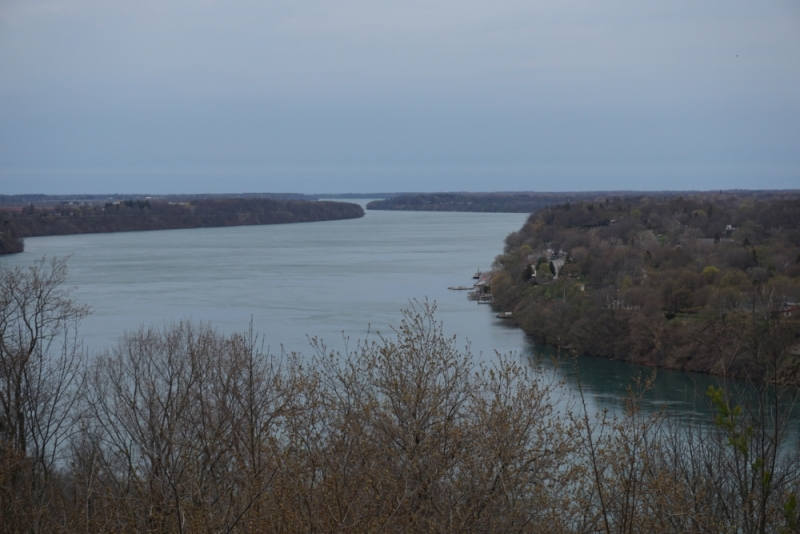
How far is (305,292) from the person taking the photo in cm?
2317

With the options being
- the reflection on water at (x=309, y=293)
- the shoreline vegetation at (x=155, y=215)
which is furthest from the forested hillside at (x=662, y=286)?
the shoreline vegetation at (x=155, y=215)

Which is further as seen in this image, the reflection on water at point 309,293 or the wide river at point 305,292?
the wide river at point 305,292

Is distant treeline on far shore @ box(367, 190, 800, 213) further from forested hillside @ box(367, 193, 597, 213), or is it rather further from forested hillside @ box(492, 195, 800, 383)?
forested hillside @ box(492, 195, 800, 383)

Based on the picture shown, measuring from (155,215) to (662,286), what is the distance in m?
51.4

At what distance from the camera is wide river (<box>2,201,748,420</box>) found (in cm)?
1506

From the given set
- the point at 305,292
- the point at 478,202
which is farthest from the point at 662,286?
the point at 478,202

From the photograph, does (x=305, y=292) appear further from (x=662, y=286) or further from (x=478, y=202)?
(x=478, y=202)

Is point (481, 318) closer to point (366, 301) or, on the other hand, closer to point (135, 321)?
point (366, 301)

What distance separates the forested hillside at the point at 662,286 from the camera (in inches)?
597

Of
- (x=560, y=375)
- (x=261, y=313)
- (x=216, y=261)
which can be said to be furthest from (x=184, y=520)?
(x=216, y=261)

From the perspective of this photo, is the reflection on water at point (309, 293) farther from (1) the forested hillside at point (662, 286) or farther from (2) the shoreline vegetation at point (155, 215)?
(2) the shoreline vegetation at point (155, 215)

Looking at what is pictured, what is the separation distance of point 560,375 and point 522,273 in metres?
12.2

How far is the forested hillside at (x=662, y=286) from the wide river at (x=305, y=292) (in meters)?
0.75

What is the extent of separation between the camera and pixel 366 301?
70.6ft
